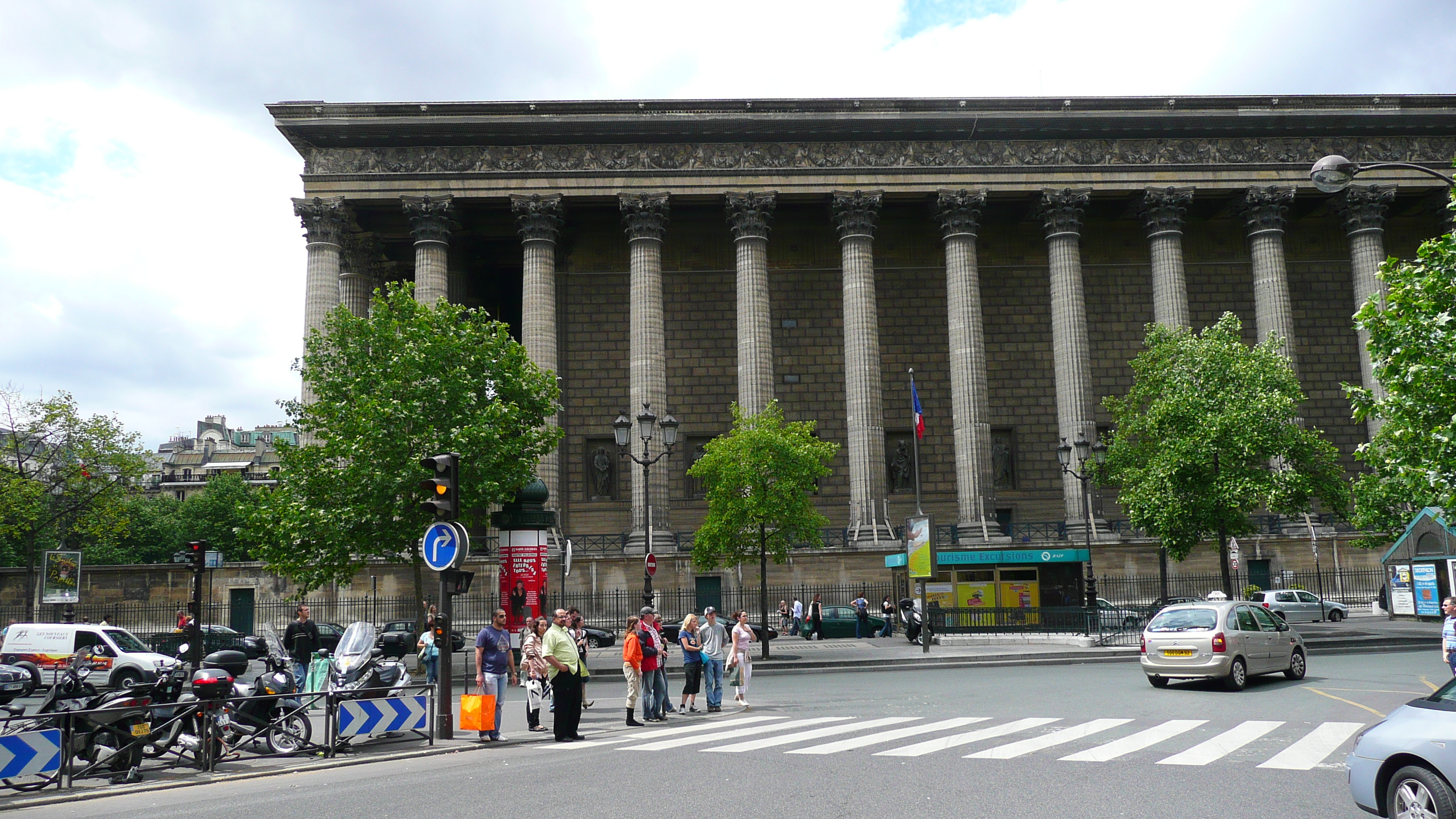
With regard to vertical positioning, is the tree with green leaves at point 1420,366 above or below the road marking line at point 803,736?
above

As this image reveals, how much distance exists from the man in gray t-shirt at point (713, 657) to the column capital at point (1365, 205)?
3996cm

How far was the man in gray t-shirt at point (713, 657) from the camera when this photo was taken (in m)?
17.9

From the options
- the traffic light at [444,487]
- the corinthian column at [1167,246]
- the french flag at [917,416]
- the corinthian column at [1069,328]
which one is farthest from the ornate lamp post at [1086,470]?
the traffic light at [444,487]

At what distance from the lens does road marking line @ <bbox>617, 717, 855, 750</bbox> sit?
13.4 metres

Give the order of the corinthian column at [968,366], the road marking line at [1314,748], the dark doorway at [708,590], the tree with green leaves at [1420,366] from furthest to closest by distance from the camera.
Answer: the corinthian column at [968,366] → the dark doorway at [708,590] → the tree with green leaves at [1420,366] → the road marking line at [1314,748]

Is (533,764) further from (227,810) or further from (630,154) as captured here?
(630,154)

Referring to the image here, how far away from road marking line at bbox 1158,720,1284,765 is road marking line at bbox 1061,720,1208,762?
495 millimetres

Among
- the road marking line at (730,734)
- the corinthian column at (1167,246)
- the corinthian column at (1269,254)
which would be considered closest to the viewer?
the road marking line at (730,734)

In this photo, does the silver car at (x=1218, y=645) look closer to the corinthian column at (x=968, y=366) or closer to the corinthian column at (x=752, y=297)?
the corinthian column at (x=968, y=366)

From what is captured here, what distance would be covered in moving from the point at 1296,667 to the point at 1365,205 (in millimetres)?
33341

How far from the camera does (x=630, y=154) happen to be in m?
44.7

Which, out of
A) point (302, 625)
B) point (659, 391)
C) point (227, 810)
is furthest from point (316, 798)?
point (659, 391)

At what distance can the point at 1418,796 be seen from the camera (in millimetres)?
7094

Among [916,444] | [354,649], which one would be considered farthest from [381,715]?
[916,444]
